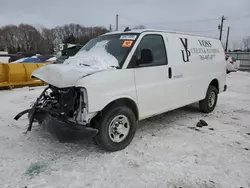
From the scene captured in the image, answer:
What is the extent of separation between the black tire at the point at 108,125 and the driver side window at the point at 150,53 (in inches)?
31.9

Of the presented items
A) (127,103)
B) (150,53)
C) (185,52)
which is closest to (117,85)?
(127,103)

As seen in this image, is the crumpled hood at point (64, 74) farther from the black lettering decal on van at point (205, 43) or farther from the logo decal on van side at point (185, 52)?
the black lettering decal on van at point (205, 43)

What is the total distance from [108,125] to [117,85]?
67 centimetres

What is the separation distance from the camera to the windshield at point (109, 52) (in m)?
3.97

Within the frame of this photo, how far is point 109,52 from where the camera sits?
4.30 metres

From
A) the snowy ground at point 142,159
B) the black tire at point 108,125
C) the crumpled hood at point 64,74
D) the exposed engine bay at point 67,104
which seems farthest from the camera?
the black tire at point 108,125

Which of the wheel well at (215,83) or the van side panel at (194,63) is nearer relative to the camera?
the van side panel at (194,63)

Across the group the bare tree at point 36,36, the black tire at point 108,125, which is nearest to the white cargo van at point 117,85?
the black tire at point 108,125

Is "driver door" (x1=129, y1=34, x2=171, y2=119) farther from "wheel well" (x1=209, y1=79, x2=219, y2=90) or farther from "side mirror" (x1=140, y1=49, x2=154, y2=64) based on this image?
"wheel well" (x1=209, y1=79, x2=219, y2=90)

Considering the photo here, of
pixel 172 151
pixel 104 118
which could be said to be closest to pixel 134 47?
pixel 104 118

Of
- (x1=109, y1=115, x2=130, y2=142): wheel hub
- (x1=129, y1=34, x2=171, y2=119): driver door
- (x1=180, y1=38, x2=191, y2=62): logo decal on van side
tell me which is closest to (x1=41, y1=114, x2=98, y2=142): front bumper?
(x1=109, y1=115, x2=130, y2=142): wheel hub

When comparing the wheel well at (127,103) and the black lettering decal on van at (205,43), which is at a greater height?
the black lettering decal on van at (205,43)

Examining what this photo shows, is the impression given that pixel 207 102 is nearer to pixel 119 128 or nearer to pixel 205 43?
pixel 205 43

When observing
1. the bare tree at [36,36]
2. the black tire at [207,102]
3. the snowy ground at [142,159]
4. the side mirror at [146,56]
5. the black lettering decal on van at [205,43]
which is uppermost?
the bare tree at [36,36]
